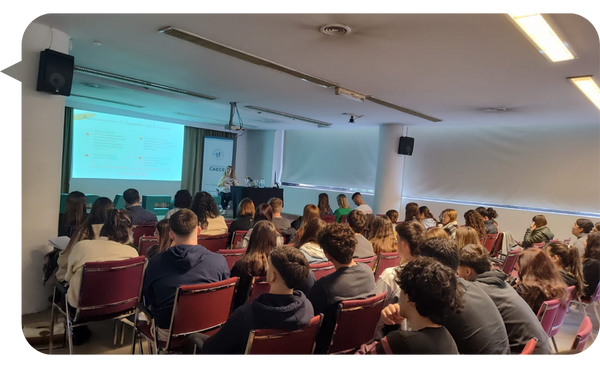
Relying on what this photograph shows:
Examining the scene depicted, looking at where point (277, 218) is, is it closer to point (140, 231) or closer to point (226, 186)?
point (140, 231)

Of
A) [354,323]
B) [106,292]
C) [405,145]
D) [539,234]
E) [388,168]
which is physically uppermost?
[405,145]

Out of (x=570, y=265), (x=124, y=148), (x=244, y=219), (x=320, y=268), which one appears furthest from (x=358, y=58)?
(x=124, y=148)

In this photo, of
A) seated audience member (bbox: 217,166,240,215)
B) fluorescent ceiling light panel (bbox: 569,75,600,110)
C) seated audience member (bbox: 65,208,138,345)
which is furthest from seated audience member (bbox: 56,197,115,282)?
seated audience member (bbox: 217,166,240,215)

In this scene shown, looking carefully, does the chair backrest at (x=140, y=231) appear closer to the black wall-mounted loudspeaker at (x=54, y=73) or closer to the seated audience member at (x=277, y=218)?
the seated audience member at (x=277, y=218)

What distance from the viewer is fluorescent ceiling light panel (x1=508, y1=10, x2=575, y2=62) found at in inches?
113

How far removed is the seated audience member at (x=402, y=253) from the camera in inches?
95.2

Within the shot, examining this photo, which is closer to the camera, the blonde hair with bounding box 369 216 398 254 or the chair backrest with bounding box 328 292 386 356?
the chair backrest with bounding box 328 292 386 356

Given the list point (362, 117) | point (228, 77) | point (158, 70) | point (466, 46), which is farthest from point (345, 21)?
point (362, 117)

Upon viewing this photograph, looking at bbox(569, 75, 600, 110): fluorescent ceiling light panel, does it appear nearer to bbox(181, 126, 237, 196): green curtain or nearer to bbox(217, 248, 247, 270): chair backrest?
bbox(217, 248, 247, 270): chair backrest

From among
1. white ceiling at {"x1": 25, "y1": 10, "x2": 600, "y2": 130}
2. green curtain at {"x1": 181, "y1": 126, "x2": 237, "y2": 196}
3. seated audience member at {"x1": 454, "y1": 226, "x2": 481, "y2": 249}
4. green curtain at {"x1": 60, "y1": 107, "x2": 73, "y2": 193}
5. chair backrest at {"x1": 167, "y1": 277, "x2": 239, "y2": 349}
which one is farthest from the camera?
green curtain at {"x1": 181, "y1": 126, "x2": 237, "y2": 196}

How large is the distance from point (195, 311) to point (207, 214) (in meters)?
2.30

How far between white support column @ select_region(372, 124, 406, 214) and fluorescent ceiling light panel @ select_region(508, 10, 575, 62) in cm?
574

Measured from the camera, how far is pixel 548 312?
8.00 feet

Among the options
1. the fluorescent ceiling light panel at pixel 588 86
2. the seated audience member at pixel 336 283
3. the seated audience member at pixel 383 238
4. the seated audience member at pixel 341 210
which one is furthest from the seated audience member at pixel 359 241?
the fluorescent ceiling light panel at pixel 588 86
